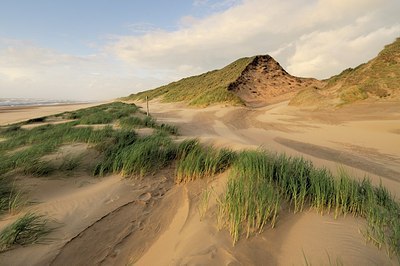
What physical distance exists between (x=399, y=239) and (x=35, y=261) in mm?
3657

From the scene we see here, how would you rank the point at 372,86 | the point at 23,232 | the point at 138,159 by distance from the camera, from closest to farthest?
the point at 23,232 → the point at 138,159 → the point at 372,86

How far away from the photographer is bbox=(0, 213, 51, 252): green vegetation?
8.57 ft

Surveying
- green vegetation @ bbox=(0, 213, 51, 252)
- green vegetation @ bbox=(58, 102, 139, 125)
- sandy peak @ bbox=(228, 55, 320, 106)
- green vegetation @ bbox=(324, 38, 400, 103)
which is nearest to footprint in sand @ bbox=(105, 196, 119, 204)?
green vegetation @ bbox=(0, 213, 51, 252)

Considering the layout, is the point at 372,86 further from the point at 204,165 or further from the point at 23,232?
the point at 23,232

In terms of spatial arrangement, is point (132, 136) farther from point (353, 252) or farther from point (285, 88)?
point (285, 88)

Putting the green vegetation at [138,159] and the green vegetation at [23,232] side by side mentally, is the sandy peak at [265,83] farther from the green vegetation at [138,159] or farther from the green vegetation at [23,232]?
the green vegetation at [23,232]

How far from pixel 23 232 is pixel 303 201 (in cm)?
338

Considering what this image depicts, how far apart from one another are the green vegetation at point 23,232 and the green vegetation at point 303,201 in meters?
2.19

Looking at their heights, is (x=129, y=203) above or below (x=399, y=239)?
below

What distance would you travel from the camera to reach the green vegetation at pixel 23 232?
2.61 meters

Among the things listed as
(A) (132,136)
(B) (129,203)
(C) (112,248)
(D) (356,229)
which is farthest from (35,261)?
(A) (132,136)

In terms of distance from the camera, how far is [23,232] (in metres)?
2.79

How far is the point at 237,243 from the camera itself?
8.20 feet

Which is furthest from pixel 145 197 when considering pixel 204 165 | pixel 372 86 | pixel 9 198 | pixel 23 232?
pixel 372 86
